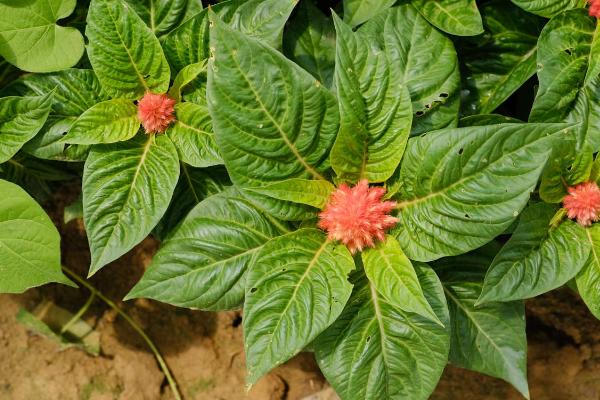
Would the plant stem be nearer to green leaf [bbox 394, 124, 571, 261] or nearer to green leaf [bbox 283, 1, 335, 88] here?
green leaf [bbox 283, 1, 335, 88]

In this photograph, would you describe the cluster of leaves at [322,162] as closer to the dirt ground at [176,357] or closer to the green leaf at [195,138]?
the green leaf at [195,138]

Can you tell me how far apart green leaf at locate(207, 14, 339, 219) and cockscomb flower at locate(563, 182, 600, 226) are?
593 millimetres

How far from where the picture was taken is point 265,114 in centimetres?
144

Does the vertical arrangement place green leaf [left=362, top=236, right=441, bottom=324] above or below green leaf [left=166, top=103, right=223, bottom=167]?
below

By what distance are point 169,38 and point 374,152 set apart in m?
0.60

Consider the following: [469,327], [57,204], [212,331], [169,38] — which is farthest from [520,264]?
[57,204]

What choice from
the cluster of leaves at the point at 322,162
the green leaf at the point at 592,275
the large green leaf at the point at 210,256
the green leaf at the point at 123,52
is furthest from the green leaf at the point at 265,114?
the green leaf at the point at 592,275

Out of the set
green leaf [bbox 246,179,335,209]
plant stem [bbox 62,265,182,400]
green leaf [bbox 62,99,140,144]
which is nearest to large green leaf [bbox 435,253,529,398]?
green leaf [bbox 246,179,335,209]

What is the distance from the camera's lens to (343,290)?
1.45m

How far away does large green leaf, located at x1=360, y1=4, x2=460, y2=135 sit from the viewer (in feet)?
5.47

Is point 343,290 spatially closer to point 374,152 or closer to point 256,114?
point 374,152

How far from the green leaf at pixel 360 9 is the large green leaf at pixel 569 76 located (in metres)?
0.41

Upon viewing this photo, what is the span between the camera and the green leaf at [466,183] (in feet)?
4.19

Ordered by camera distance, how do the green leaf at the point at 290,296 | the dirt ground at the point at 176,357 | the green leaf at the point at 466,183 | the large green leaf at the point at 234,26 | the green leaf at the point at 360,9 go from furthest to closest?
the dirt ground at the point at 176,357, the green leaf at the point at 360,9, the large green leaf at the point at 234,26, the green leaf at the point at 290,296, the green leaf at the point at 466,183
